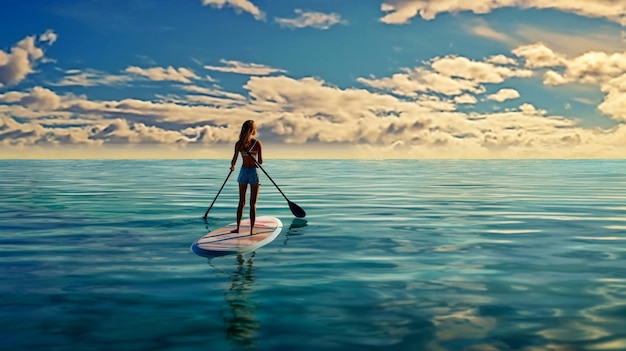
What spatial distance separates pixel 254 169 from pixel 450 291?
6.22m

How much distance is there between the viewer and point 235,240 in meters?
14.1

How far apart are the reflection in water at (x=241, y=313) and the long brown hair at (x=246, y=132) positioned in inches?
148

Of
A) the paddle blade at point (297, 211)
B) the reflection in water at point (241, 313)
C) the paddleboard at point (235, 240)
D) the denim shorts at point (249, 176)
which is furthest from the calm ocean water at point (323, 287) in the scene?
the denim shorts at point (249, 176)

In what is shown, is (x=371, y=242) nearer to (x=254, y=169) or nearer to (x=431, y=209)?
(x=254, y=169)

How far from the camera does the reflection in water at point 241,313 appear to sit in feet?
24.4

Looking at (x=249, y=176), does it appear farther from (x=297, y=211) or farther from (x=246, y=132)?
(x=297, y=211)

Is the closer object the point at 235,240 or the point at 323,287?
the point at 323,287

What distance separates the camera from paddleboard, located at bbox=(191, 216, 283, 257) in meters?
12.9

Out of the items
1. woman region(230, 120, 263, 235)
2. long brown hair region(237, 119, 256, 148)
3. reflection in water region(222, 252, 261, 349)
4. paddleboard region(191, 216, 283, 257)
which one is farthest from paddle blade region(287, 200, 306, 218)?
reflection in water region(222, 252, 261, 349)

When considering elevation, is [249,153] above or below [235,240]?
above

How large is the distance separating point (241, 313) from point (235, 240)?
5.65 m

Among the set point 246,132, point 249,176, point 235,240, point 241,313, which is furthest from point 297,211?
point 241,313

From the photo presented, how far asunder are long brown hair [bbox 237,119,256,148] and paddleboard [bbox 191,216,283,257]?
2310mm

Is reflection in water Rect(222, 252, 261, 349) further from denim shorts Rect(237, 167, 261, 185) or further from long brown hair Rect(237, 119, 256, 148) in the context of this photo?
long brown hair Rect(237, 119, 256, 148)
